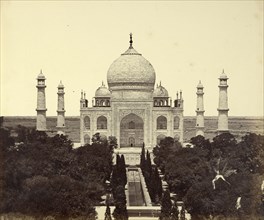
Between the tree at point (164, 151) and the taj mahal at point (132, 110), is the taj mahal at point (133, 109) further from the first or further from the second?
the tree at point (164, 151)

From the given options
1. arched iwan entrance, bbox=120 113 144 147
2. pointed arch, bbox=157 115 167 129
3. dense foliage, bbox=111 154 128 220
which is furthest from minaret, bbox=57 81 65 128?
dense foliage, bbox=111 154 128 220

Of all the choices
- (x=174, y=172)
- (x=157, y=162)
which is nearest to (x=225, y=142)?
(x=157, y=162)

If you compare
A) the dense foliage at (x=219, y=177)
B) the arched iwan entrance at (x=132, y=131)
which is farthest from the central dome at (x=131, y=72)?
the dense foliage at (x=219, y=177)

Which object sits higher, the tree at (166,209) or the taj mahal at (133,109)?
the taj mahal at (133,109)

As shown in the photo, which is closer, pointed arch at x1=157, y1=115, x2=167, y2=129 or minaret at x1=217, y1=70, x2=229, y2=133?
minaret at x1=217, y1=70, x2=229, y2=133

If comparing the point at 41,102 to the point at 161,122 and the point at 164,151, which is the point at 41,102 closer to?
the point at 161,122

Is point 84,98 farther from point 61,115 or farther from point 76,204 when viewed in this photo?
point 76,204

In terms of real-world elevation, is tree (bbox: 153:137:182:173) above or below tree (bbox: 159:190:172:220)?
above

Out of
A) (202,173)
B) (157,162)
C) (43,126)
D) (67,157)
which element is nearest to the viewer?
(202,173)

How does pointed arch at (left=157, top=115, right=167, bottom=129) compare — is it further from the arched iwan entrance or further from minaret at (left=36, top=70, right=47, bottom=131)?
minaret at (left=36, top=70, right=47, bottom=131)
